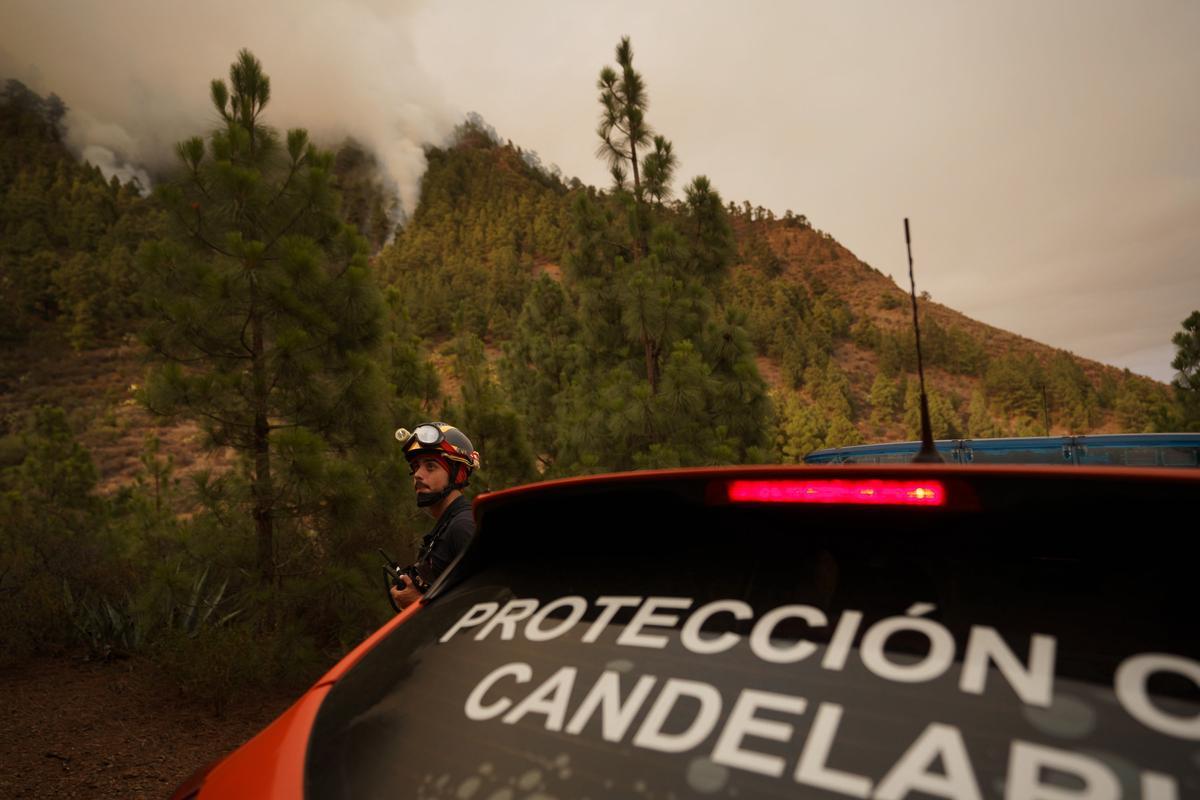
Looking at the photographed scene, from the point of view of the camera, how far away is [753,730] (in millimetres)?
834

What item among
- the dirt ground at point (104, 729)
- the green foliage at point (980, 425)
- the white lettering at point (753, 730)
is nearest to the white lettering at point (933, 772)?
the white lettering at point (753, 730)

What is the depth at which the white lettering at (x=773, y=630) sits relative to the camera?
0.91 meters

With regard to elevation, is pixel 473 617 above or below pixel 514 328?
below

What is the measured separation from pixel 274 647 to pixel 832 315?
76498mm

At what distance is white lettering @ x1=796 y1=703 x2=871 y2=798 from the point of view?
731 mm

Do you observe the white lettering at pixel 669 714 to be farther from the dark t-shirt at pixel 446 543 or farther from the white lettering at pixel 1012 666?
the dark t-shirt at pixel 446 543

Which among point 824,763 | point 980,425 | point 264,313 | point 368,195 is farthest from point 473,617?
point 368,195

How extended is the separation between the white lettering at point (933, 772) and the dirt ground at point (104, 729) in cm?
523

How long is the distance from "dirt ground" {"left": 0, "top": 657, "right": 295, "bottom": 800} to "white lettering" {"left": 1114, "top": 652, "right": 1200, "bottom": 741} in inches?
214

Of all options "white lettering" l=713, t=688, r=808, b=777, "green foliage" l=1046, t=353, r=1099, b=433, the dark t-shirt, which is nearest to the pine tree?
the dark t-shirt

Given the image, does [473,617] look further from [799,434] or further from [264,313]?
[799,434]

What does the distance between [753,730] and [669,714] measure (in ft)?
0.40

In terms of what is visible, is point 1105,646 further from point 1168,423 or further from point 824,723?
point 1168,423

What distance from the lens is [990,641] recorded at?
84 centimetres
